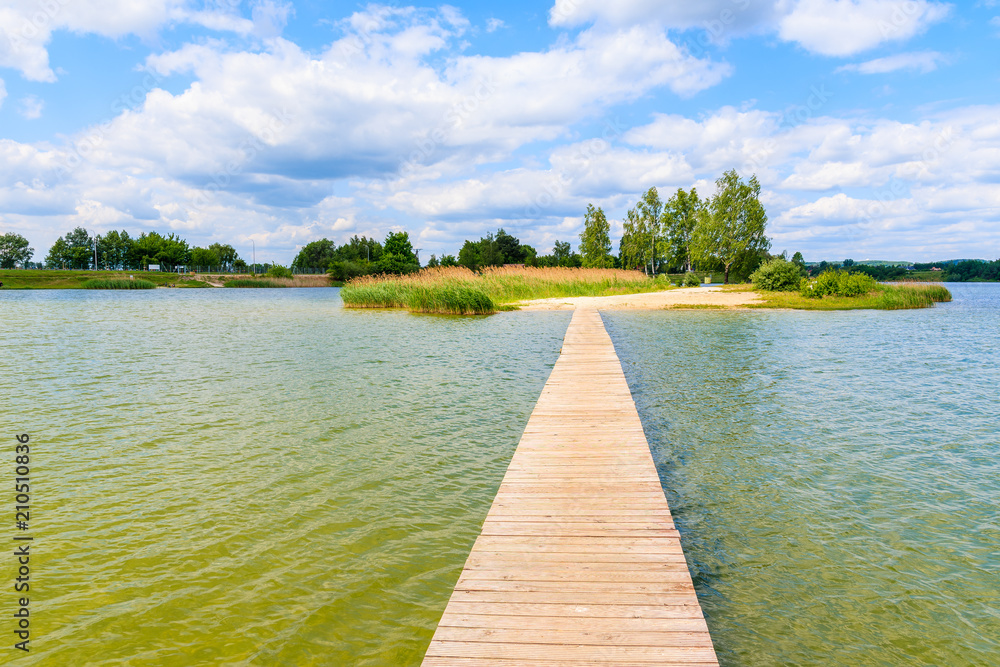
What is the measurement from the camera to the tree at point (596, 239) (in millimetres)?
67250

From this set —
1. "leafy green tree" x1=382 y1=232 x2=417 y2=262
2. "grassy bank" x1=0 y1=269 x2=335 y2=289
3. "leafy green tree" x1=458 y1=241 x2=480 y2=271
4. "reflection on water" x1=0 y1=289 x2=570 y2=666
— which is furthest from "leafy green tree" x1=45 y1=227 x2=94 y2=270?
"reflection on water" x1=0 y1=289 x2=570 y2=666

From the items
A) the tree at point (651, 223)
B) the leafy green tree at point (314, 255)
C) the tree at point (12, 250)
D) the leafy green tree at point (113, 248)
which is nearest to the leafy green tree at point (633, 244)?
the tree at point (651, 223)

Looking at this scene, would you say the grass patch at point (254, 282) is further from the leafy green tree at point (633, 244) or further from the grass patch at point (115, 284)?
the leafy green tree at point (633, 244)

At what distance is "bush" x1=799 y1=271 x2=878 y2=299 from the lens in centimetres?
3192

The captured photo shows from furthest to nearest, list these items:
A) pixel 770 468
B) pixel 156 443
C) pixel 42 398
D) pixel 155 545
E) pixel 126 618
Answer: pixel 42 398
pixel 156 443
pixel 770 468
pixel 155 545
pixel 126 618

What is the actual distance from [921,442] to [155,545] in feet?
29.9

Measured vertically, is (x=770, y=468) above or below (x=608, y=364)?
below

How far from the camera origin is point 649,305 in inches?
1201

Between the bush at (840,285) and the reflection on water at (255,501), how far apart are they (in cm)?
2786

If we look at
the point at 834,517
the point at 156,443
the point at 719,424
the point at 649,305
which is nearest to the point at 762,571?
the point at 834,517

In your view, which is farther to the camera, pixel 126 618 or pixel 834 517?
pixel 834 517

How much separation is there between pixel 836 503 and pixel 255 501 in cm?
592

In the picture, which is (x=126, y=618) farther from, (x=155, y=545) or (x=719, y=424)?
(x=719, y=424)

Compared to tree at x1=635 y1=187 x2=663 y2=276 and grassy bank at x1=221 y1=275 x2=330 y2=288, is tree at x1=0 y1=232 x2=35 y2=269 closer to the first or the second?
grassy bank at x1=221 y1=275 x2=330 y2=288
